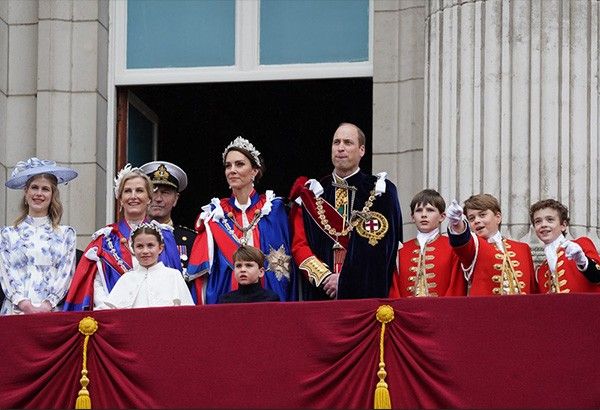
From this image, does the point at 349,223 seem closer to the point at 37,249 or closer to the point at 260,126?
the point at 37,249

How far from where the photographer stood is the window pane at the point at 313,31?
17984mm

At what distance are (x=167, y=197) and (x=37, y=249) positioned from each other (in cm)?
126

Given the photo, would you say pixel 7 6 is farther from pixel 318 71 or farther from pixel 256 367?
pixel 256 367

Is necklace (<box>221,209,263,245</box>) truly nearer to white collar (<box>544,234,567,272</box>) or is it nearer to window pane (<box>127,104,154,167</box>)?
white collar (<box>544,234,567,272</box>)

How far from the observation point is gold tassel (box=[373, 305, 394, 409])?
13820 mm

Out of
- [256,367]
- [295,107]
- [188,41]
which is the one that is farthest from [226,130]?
[256,367]

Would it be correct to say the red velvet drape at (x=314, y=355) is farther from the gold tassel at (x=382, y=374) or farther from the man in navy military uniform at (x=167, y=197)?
the man in navy military uniform at (x=167, y=197)

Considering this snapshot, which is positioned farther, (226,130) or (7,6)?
(226,130)

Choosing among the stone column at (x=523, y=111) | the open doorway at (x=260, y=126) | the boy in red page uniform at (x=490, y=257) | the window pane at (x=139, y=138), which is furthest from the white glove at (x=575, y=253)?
the open doorway at (x=260, y=126)

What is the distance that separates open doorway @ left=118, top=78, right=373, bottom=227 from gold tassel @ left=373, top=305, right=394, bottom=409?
6.28m

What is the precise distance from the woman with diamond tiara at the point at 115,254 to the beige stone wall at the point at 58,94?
2.48m

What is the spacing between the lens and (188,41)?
1836 centimetres

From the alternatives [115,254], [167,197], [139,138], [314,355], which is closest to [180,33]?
[139,138]

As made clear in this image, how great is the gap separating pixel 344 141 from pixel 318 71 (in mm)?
3121
